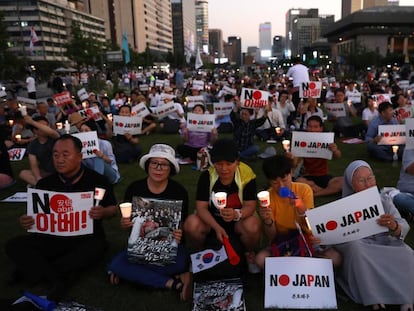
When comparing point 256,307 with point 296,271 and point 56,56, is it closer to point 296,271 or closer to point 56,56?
point 296,271

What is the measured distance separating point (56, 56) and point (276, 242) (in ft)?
353

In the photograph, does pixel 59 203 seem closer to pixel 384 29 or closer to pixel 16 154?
pixel 16 154

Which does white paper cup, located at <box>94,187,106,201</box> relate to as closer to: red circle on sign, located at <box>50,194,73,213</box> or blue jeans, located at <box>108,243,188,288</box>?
red circle on sign, located at <box>50,194,73,213</box>

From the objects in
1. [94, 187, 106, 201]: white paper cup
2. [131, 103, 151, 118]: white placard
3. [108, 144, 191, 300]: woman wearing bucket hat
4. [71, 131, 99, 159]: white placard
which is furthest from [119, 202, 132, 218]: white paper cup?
[131, 103, 151, 118]: white placard

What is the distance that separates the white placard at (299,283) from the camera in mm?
3443

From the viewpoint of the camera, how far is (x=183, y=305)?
12.0ft

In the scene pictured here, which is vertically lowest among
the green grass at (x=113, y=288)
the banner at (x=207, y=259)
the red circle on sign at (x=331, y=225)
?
the green grass at (x=113, y=288)

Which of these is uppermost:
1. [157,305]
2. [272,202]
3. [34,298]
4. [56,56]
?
[56,56]

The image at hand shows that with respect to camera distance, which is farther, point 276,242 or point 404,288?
point 276,242

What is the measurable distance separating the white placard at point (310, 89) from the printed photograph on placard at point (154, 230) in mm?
8323

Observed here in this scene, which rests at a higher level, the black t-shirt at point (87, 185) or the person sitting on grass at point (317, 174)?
the black t-shirt at point (87, 185)

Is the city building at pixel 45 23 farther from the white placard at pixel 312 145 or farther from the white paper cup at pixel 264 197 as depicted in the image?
the white paper cup at pixel 264 197

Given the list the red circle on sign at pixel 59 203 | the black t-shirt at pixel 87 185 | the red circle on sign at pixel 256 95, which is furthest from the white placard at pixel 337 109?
the red circle on sign at pixel 59 203

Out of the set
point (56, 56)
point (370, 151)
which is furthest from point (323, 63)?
point (370, 151)
